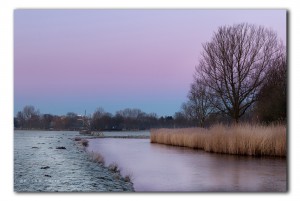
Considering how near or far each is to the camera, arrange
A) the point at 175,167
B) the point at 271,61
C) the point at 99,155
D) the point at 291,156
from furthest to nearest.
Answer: the point at 99,155 < the point at 175,167 < the point at 271,61 < the point at 291,156

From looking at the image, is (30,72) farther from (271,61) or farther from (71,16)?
(271,61)

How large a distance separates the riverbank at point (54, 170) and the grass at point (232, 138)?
815mm

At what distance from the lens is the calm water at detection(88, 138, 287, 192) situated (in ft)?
15.9

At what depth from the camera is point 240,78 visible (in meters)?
5.24

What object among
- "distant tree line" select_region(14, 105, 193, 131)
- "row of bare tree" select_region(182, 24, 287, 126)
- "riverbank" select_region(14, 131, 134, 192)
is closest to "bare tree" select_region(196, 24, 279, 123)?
"row of bare tree" select_region(182, 24, 287, 126)

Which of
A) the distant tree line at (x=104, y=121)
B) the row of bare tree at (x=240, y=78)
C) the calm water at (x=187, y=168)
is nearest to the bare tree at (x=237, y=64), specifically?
the row of bare tree at (x=240, y=78)

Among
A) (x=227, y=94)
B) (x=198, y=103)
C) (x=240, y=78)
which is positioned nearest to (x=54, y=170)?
(x=198, y=103)

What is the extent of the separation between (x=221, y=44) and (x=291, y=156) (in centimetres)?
146

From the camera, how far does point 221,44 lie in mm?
5293

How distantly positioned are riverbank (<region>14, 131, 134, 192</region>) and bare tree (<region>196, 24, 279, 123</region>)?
1431 mm

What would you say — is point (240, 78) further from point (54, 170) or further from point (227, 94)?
point (54, 170)

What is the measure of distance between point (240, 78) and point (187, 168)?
4.03 feet

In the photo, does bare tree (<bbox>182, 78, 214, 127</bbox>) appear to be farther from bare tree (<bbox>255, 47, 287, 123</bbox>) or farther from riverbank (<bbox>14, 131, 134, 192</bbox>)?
riverbank (<bbox>14, 131, 134, 192</bbox>)
